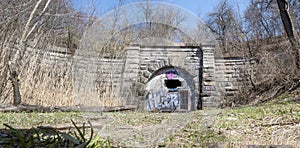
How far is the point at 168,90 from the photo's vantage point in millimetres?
7090

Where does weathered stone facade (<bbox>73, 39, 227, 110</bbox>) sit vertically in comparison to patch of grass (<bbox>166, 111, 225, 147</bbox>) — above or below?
above

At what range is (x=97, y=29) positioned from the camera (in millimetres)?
5668

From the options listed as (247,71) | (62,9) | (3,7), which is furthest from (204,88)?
(3,7)

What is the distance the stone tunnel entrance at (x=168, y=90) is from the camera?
693cm

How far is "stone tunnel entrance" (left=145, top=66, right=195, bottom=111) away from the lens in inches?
273

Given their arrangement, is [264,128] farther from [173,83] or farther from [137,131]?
[173,83]

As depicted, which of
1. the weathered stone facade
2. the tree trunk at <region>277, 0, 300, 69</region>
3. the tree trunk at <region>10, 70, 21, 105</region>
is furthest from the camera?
the weathered stone facade

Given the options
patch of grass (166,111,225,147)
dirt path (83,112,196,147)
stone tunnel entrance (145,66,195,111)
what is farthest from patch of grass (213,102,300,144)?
stone tunnel entrance (145,66,195,111)

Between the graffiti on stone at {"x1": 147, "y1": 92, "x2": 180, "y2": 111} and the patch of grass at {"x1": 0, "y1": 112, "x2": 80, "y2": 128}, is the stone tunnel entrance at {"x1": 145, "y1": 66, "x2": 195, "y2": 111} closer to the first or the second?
the graffiti on stone at {"x1": 147, "y1": 92, "x2": 180, "y2": 111}

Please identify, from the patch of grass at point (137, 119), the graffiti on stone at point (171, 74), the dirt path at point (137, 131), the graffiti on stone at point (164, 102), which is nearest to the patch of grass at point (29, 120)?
the dirt path at point (137, 131)

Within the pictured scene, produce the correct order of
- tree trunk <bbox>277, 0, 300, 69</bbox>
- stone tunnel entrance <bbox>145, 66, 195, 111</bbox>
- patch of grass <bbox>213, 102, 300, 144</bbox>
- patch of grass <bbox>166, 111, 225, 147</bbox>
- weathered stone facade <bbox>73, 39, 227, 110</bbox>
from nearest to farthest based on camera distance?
patch of grass <bbox>166, 111, 225, 147</bbox>, patch of grass <bbox>213, 102, 300, 144</bbox>, tree trunk <bbox>277, 0, 300, 69</bbox>, weathered stone facade <bbox>73, 39, 227, 110</bbox>, stone tunnel entrance <bbox>145, 66, 195, 111</bbox>

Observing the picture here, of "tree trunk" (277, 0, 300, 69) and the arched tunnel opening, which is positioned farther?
the arched tunnel opening

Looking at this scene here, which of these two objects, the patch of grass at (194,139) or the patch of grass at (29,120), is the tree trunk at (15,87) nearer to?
the patch of grass at (29,120)

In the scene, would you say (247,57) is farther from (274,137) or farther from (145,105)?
(274,137)
